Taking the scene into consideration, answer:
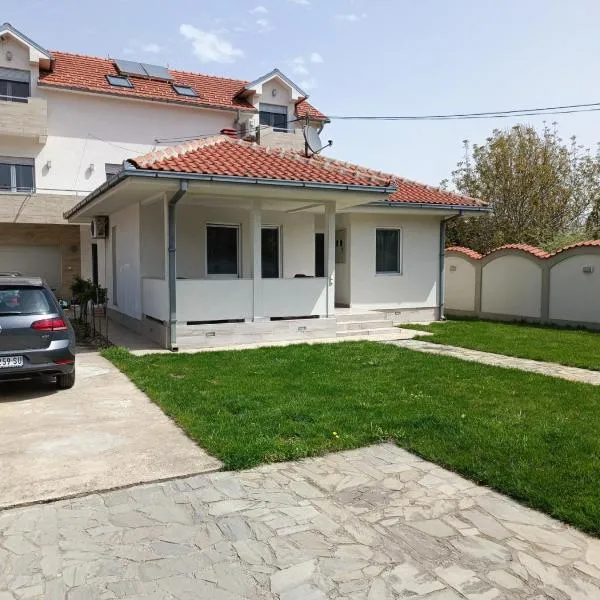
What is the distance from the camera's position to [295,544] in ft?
11.6

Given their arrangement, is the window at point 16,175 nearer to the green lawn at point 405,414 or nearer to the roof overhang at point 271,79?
the roof overhang at point 271,79

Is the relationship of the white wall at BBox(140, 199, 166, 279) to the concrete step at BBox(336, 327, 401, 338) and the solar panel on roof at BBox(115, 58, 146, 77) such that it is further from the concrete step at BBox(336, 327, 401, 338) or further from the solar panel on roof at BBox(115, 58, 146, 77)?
the solar panel on roof at BBox(115, 58, 146, 77)

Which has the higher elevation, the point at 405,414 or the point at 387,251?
the point at 387,251

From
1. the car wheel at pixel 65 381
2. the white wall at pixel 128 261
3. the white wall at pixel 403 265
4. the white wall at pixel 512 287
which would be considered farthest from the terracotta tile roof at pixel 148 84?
the car wheel at pixel 65 381

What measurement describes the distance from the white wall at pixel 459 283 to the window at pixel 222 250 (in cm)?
825

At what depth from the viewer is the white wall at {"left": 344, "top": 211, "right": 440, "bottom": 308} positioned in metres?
15.3

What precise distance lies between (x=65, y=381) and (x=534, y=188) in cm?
2409

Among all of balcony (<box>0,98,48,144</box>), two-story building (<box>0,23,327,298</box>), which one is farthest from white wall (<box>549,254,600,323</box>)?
balcony (<box>0,98,48,144</box>)

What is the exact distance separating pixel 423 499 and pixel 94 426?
12.3 ft

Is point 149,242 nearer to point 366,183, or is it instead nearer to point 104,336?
point 104,336

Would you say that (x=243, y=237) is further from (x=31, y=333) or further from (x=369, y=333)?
(x=31, y=333)

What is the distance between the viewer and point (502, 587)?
10.0 feet

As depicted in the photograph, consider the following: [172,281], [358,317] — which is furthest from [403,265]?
[172,281]

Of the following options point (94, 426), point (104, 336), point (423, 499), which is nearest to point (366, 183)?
point (104, 336)
